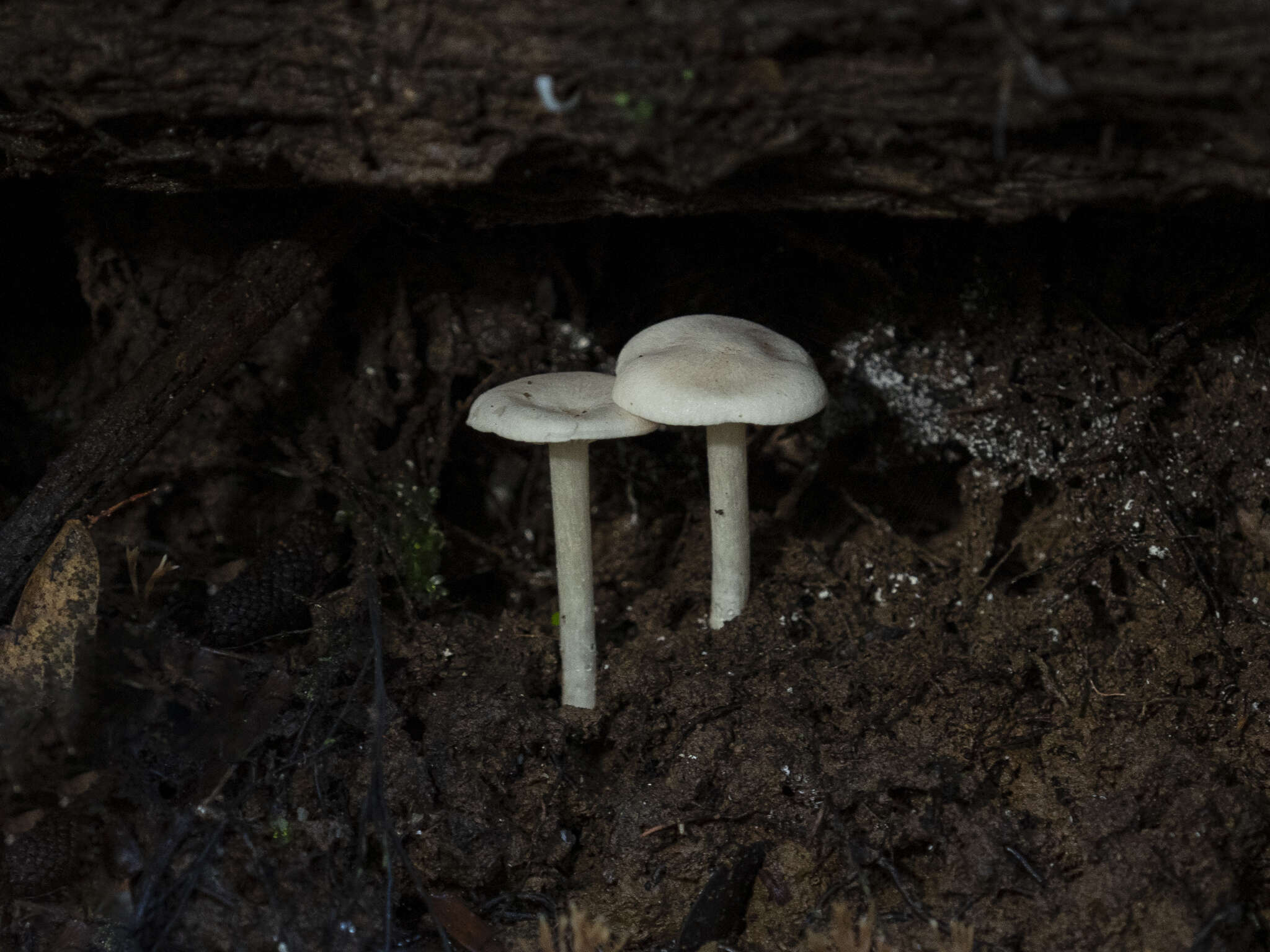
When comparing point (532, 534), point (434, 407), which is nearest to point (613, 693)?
point (532, 534)

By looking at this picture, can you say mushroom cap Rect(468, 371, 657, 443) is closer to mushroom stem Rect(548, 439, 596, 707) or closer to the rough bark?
mushroom stem Rect(548, 439, 596, 707)

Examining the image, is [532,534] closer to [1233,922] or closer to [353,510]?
[353,510]

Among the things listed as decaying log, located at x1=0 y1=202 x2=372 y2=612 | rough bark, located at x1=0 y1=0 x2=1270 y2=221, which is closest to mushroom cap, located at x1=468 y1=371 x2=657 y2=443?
rough bark, located at x1=0 y1=0 x2=1270 y2=221

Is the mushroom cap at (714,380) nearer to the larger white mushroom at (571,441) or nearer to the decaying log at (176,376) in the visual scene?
the larger white mushroom at (571,441)

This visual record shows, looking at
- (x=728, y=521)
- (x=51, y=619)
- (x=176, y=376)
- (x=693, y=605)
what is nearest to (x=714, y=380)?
(x=728, y=521)

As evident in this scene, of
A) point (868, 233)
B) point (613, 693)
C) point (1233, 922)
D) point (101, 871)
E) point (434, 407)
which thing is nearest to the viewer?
point (1233, 922)

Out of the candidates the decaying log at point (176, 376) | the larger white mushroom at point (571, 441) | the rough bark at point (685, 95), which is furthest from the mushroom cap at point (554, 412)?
the decaying log at point (176, 376)
